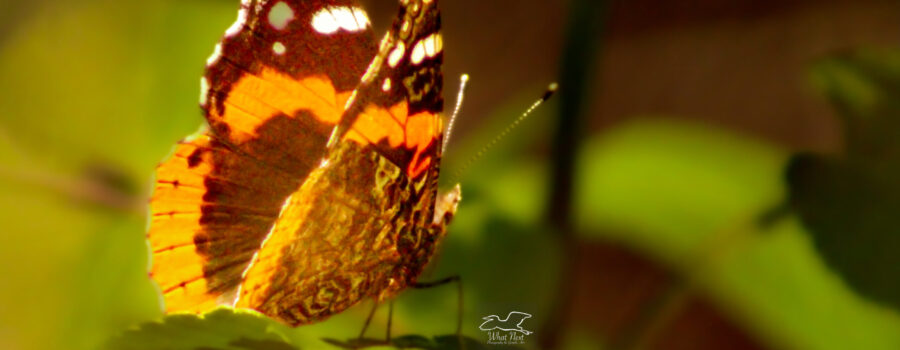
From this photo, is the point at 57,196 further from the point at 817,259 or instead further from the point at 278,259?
the point at 817,259

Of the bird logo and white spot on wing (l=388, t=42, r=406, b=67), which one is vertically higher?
white spot on wing (l=388, t=42, r=406, b=67)

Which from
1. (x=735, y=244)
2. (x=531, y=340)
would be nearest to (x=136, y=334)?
(x=531, y=340)

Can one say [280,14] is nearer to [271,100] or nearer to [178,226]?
[271,100]

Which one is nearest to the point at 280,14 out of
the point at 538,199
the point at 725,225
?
the point at 538,199

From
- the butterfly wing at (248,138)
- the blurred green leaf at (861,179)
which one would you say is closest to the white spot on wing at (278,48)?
the butterfly wing at (248,138)

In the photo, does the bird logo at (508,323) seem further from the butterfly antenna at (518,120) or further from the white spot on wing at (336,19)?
the white spot on wing at (336,19)

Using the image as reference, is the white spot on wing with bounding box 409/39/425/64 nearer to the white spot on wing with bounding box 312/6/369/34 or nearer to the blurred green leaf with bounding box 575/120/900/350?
the white spot on wing with bounding box 312/6/369/34

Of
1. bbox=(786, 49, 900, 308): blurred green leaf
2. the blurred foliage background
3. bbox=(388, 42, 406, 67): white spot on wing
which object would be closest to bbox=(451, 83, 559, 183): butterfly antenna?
the blurred foliage background
